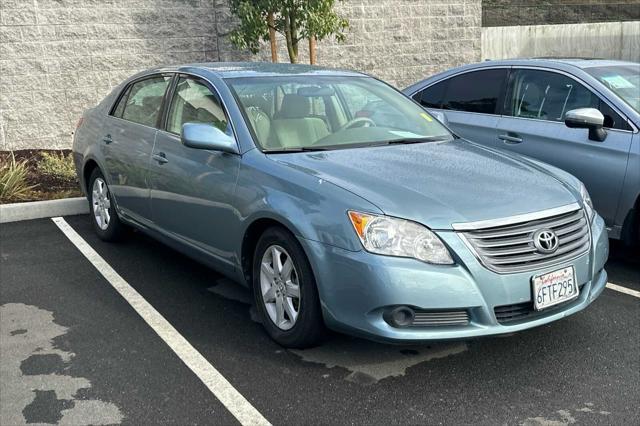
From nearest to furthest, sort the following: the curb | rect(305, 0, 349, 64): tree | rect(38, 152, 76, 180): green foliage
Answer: the curb → rect(38, 152, 76, 180): green foliage → rect(305, 0, 349, 64): tree

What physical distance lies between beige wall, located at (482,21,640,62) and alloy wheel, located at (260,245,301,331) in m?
10.4

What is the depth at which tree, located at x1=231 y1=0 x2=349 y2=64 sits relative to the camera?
30.4ft

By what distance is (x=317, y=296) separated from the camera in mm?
3684

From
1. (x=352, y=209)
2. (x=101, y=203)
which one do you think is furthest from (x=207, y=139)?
(x=101, y=203)

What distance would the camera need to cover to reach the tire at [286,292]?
3.71 meters

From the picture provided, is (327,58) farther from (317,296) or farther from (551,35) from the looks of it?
(317,296)

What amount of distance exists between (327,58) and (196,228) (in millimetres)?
7281

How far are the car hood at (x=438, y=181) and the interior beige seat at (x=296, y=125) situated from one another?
0.67 ft

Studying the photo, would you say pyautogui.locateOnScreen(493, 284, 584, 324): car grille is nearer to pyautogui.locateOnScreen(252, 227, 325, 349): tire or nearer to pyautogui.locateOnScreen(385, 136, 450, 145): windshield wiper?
pyautogui.locateOnScreen(252, 227, 325, 349): tire

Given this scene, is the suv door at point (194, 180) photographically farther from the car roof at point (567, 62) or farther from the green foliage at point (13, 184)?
the green foliage at point (13, 184)

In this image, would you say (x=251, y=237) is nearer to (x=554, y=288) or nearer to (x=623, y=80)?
(x=554, y=288)

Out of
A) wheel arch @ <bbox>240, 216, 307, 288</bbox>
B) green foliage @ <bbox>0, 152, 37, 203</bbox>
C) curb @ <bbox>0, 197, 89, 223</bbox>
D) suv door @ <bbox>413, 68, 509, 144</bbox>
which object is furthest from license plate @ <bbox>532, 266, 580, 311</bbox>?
green foliage @ <bbox>0, 152, 37, 203</bbox>

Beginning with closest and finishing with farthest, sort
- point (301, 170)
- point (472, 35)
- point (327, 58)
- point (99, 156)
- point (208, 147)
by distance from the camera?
point (301, 170), point (208, 147), point (99, 156), point (327, 58), point (472, 35)

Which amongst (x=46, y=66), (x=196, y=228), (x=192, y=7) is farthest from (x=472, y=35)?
(x=196, y=228)
